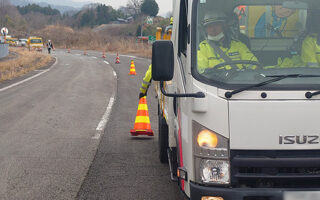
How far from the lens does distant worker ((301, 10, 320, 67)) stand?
4199 millimetres

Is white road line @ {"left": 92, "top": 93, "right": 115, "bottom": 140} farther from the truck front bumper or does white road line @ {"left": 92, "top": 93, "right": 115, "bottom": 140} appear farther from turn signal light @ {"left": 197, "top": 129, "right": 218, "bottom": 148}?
the truck front bumper

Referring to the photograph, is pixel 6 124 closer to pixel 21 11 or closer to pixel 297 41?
pixel 297 41

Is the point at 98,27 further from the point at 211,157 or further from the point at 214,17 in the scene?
the point at 211,157

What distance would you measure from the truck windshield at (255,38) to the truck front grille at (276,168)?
2.27ft

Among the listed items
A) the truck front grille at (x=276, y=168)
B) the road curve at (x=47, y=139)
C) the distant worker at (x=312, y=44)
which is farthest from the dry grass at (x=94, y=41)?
the truck front grille at (x=276, y=168)

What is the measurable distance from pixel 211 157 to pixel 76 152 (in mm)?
4336

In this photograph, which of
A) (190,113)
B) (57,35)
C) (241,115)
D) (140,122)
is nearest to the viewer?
(241,115)

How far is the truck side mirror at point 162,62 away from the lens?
13.7 feet

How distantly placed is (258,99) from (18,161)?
179 inches

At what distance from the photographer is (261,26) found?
174 inches

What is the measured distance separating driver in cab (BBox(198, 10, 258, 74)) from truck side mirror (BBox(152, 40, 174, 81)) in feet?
0.88

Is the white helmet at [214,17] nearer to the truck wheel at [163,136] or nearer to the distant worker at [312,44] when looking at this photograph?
the distant worker at [312,44]

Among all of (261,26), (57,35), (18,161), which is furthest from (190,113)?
(57,35)

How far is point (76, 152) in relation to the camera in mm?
7809
